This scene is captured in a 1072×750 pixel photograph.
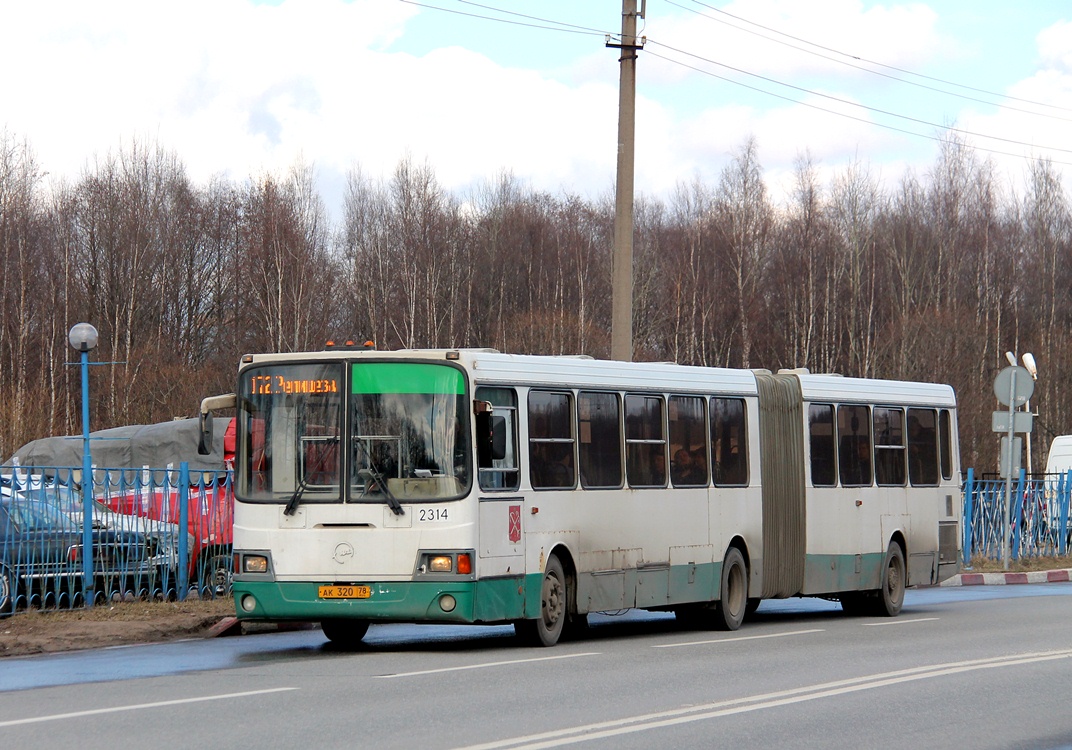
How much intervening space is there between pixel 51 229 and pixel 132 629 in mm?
50126

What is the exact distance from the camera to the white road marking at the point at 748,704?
8734 mm

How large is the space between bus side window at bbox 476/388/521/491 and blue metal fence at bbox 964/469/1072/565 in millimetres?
16725

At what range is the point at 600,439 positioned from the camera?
621 inches

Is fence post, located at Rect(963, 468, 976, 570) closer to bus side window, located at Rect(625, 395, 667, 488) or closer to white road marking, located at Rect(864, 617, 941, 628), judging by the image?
white road marking, located at Rect(864, 617, 941, 628)

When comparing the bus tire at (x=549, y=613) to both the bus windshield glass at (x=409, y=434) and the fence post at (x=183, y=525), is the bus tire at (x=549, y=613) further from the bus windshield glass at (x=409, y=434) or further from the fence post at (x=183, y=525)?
the fence post at (x=183, y=525)

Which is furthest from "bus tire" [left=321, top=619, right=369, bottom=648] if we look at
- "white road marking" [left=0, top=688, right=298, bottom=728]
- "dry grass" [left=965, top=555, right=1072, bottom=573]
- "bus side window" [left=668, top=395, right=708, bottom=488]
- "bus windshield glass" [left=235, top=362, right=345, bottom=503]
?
"dry grass" [left=965, top=555, right=1072, bottom=573]

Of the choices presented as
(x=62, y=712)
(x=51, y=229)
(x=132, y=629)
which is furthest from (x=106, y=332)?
(x=62, y=712)

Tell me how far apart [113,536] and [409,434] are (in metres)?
5.68

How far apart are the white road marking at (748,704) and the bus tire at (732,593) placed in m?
3.96

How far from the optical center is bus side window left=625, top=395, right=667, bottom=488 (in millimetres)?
16156

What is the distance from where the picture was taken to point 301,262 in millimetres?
62312

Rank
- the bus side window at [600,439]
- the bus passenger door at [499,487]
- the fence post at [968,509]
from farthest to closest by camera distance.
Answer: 1. the fence post at [968,509]
2. the bus side window at [600,439]
3. the bus passenger door at [499,487]

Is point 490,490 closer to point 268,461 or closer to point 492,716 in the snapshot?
point 268,461

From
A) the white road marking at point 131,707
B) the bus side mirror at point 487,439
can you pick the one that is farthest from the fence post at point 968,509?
the white road marking at point 131,707
